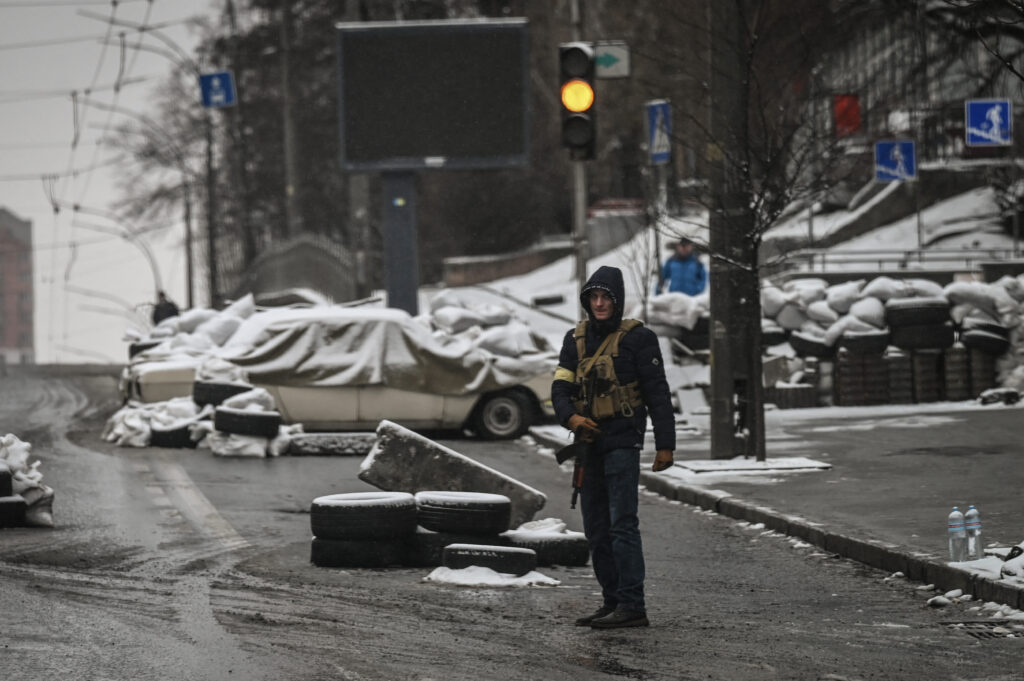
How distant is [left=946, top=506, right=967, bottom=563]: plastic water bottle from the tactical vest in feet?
7.14

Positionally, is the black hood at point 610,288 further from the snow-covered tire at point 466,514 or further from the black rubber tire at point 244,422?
the black rubber tire at point 244,422

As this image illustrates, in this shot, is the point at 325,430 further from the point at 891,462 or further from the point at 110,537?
the point at 110,537

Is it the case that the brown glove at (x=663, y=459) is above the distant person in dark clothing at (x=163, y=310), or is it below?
below

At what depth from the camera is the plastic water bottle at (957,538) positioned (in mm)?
9250

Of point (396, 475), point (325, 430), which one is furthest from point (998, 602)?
point (325, 430)

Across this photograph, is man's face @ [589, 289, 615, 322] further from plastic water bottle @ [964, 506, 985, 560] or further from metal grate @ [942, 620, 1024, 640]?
plastic water bottle @ [964, 506, 985, 560]

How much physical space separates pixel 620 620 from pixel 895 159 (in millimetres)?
26670

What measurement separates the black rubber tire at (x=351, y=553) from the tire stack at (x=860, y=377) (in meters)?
14.2

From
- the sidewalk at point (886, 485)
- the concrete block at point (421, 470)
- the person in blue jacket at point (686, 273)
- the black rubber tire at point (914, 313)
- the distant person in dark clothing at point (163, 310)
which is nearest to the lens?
the sidewalk at point (886, 485)

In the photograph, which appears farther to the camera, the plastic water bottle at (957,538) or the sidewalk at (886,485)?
the sidewalk at (886,485)

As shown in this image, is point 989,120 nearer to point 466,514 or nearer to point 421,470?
point 421,470

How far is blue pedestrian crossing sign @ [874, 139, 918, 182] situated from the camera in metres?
33.0

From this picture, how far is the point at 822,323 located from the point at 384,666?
1831cm

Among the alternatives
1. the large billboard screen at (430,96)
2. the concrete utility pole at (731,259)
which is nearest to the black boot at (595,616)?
the concrete utility pole at (731,259)
